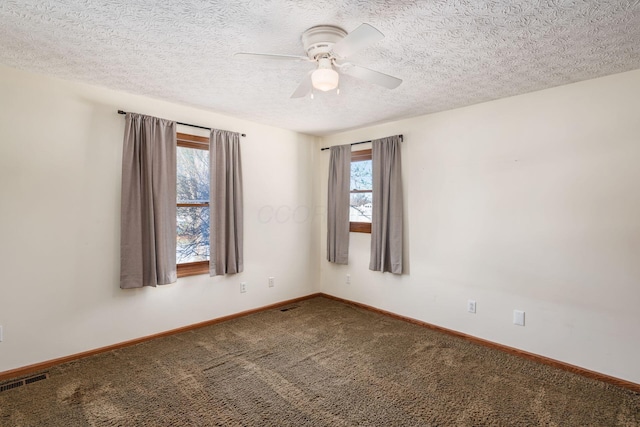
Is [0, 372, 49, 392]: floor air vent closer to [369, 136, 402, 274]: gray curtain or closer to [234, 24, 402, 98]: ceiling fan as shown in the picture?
[234, 24, 402, 98]: ceiling fan

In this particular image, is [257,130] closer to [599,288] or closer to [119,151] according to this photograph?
[119,151]

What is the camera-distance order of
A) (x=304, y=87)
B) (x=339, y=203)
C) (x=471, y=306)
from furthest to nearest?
(x=339, y=203)
(x=471, y=306)
(x=304, y=87)

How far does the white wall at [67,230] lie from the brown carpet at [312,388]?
28 cm

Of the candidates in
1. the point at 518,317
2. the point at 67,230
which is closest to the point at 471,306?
the point at 518,317

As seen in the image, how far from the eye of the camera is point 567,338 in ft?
9.05

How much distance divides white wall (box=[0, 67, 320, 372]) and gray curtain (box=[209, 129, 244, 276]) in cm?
23

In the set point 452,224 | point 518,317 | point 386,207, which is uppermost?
point 386,207

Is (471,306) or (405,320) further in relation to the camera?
(405,320)

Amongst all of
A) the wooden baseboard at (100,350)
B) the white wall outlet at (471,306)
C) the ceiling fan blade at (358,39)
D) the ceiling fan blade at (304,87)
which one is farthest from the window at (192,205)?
the white wall outlet at (471,306)

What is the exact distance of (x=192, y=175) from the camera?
360 centimetres

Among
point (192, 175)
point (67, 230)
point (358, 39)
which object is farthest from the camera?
point (192, 175)

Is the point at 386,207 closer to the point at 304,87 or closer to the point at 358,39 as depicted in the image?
the point at 304,87

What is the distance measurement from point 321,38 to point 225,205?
2295 mm

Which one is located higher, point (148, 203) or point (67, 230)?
point (148, 203)
